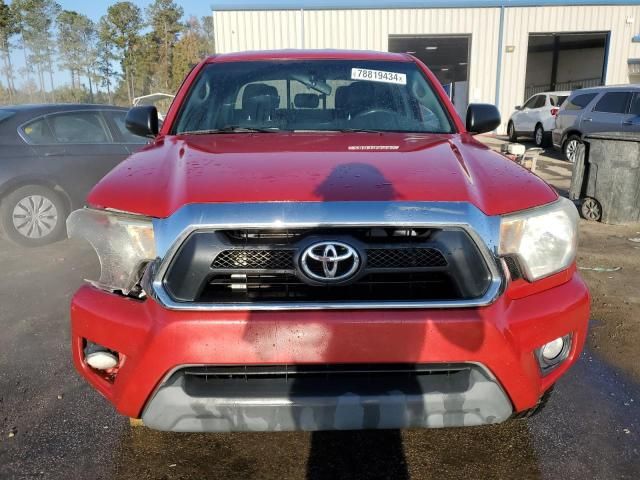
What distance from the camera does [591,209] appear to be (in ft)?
24.1

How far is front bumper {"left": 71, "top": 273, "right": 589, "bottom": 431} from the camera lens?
6.04ft

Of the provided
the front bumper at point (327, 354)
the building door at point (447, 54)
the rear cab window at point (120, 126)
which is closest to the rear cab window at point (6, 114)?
the rear cab window at point (120, 126)

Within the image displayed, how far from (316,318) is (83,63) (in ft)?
121

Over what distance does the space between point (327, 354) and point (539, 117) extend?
16920 millimetres

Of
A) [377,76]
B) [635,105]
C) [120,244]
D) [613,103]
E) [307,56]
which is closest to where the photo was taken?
[120,244]

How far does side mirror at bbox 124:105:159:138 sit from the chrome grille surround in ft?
5.25

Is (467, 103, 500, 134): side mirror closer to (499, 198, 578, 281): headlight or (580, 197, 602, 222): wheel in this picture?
(499, 198, 578, 281): headlight

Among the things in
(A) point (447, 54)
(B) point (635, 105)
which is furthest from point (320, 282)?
(A) point (447, 54)

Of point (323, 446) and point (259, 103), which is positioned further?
point (259, 103)

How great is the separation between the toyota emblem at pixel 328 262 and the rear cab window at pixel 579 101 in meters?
12.0

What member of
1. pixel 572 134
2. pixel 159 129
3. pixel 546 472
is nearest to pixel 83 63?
pixel 572 134

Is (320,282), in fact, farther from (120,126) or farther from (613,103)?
(613,103)

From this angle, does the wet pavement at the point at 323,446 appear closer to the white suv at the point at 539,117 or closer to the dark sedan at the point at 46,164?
the dark sedan at the point at 46,164

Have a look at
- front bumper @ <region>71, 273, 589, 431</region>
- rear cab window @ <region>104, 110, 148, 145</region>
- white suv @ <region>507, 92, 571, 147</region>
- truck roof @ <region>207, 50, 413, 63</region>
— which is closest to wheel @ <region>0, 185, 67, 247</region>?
rear cab window @ <region>104, 110, 148, 145</region>
